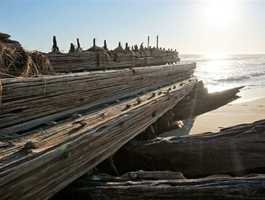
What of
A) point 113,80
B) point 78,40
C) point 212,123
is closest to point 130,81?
point 113,80

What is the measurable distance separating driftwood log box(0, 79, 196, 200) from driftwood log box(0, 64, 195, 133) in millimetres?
244

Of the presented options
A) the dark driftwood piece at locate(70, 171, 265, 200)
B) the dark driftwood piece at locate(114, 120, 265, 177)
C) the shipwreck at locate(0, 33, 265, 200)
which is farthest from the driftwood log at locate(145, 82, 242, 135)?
the dark driftwood piece at locate(70, 171, 265, 200)

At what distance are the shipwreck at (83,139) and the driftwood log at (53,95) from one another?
13mm

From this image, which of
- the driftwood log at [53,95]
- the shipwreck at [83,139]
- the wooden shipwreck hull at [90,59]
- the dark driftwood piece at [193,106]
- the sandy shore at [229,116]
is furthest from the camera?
the sandy shore at [229,116]

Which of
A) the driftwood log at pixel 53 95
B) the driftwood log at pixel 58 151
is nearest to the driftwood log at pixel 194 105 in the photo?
the driftwood log at pixel 53 95

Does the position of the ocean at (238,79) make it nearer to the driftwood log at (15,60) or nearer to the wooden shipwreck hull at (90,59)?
the wooden shipwreck hull at (90,59)

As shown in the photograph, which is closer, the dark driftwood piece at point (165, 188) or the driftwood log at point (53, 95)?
the dark driftwood piece at point (165, 188)

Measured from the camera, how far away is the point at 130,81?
10.2m

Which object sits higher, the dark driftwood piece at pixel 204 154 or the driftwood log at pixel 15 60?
the driftwood log at pixel 15 60

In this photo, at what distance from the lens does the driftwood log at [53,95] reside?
16.7 ft

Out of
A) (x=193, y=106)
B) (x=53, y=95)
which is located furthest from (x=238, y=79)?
(x=53, y=95)

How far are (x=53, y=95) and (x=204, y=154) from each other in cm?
256

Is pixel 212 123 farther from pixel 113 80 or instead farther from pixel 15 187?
pixel 15 187

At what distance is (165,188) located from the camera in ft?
15.6
